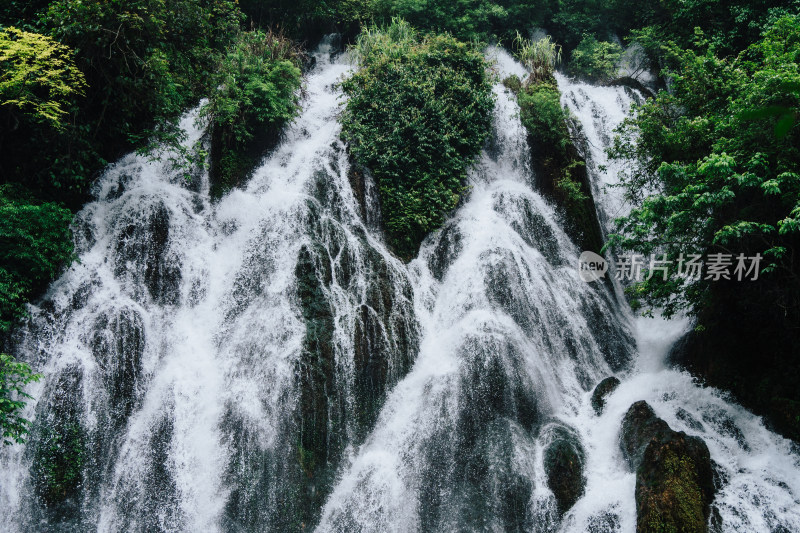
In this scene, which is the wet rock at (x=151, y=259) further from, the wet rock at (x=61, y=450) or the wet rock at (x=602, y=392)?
the wet rock at (x=602, y=392)

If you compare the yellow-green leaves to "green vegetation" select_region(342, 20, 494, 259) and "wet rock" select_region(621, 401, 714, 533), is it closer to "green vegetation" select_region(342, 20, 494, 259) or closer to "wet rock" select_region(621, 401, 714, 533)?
"green vegetation" select_region(342, 20, 494, 259)

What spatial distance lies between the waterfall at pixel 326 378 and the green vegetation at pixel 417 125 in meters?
0.51

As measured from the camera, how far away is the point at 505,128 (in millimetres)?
13445

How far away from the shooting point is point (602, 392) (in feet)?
28.0

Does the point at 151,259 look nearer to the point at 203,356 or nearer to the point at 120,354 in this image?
the point at 120,354

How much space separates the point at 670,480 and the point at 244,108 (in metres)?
11.2

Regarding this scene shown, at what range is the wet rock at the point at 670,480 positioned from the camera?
5.86m

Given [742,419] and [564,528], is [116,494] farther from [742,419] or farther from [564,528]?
[742,419]

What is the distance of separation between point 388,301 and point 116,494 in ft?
17.8

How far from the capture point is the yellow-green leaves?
7.27 m

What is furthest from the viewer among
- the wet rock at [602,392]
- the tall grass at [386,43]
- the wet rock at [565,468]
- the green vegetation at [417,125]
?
the tall grass at [386,43]

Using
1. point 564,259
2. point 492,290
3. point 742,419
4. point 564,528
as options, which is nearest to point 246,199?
point 492,290

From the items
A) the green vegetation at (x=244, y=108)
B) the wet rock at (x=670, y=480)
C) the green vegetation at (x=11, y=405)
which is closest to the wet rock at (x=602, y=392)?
the wet rock at (x=670, y=480)

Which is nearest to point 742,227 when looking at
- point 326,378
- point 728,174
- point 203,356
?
point 728,174
